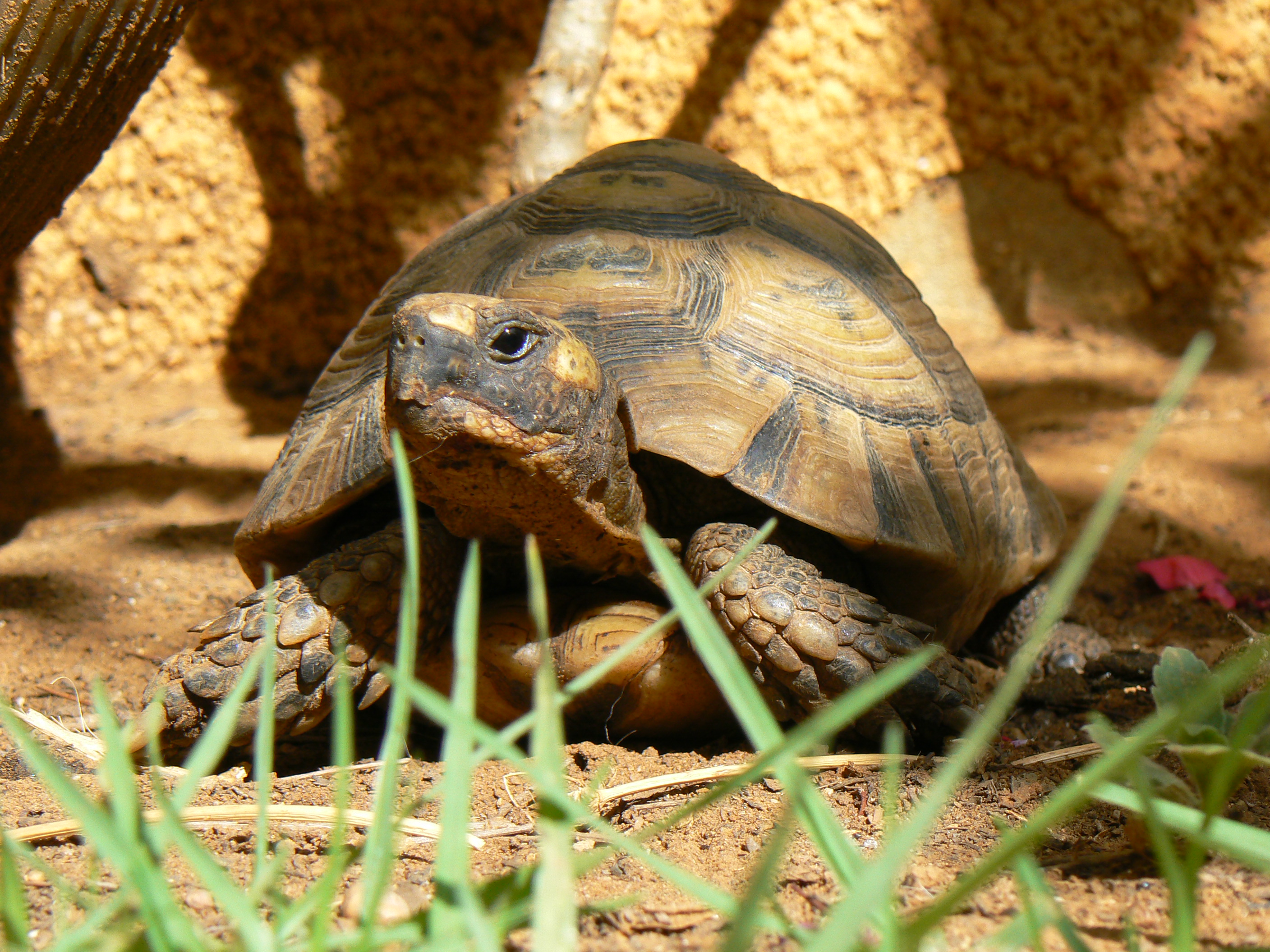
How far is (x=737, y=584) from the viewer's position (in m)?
1.88

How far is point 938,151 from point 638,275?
381 centimetres

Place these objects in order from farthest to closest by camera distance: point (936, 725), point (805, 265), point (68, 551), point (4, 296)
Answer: point (4, 296) → point (68, 551) → point (805, 265) → point (936, 725)

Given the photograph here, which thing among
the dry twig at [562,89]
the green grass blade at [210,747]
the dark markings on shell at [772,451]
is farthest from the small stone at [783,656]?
the dry twig at [562,89]

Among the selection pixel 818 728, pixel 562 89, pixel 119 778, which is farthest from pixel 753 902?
pixel 562 89

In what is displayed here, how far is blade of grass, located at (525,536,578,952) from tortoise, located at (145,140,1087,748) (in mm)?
823

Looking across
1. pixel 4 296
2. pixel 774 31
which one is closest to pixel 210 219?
pixel 4 296

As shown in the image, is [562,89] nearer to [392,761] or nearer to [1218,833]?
[392,761]

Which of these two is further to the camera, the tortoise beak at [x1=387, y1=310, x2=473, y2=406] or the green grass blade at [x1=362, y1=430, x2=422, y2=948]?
the tortoise beak at [x1=387, y1=310, x2=473, y2=406]

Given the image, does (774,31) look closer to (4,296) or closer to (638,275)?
(638,275)

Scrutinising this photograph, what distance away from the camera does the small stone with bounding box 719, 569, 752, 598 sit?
1869mm

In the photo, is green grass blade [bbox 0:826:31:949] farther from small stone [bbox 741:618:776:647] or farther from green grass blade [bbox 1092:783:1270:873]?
small stone [bbox 741:618:776:647]

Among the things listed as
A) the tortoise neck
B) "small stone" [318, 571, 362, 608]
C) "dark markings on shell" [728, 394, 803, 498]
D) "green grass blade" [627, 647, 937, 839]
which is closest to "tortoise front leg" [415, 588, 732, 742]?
the tortoise neck

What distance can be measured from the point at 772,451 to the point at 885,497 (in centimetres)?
28

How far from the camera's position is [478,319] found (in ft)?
5.48
